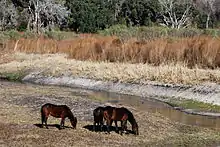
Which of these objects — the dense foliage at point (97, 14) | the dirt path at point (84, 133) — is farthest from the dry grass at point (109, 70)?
the dense foliage at point (97, 14)

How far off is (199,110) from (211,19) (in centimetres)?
5561

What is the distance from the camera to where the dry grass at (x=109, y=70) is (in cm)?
2558

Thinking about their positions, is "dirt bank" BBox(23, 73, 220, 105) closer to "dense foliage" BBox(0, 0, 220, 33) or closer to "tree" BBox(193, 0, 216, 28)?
"dense foliage" BBox(0, 0, 220, 33)

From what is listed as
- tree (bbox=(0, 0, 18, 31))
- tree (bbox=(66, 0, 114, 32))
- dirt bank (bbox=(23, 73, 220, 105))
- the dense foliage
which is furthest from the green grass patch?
tree (bbox=(0, 0, 18, 31))

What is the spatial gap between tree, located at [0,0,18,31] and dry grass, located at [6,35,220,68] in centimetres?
2550

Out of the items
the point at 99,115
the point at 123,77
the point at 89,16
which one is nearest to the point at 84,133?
the point at 99,115

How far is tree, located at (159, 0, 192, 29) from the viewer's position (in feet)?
239

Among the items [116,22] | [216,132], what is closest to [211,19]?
[116,22]

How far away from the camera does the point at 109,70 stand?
29938mm

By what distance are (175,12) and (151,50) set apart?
44438 millimetres

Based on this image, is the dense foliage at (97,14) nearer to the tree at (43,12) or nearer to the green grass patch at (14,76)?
the tree at (43,12)

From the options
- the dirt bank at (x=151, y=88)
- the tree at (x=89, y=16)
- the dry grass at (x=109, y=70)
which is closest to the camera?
the dirt bank at (x=151, y=88)

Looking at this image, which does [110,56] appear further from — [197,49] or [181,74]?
[181,74]

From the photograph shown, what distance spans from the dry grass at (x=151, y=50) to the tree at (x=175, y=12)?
33956 millimetres
